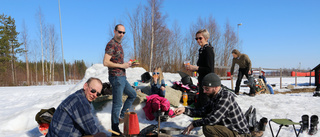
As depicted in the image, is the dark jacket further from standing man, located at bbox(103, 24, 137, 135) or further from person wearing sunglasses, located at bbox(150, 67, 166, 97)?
person wearing sunglasses, located at bbox(150, 67, 166, 97)

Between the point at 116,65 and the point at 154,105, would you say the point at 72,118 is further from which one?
the point at 154,105

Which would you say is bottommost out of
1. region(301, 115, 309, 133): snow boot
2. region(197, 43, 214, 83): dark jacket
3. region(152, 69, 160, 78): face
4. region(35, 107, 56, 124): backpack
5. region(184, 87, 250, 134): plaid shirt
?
region(301, 115, 309, 133): snow boot

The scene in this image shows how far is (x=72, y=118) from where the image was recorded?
204cm

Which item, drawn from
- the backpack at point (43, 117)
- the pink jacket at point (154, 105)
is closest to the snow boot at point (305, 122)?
the pink jacket at point (154, 105)

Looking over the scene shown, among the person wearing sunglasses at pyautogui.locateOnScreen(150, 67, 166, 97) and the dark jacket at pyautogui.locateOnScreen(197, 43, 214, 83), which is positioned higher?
the dark jacket at pyautogui.locateOnScreen(197, 43, 214, 83)

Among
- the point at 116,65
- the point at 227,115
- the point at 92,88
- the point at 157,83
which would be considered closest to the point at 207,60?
the point at 227,115

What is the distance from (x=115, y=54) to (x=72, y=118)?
159 centimetres

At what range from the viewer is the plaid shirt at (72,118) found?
6.63ft

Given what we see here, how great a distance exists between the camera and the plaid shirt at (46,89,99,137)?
2.02 meters

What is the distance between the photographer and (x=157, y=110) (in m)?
4.57

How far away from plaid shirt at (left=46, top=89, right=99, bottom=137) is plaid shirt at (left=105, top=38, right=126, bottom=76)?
1332 millimetres

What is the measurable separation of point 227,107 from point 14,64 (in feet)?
85.7

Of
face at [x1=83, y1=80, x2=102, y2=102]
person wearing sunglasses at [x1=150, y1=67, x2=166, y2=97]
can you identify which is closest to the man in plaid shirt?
face at [x1=83, y1=80, x2=102, y2=102]

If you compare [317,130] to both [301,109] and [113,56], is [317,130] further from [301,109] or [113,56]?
[113,56]
